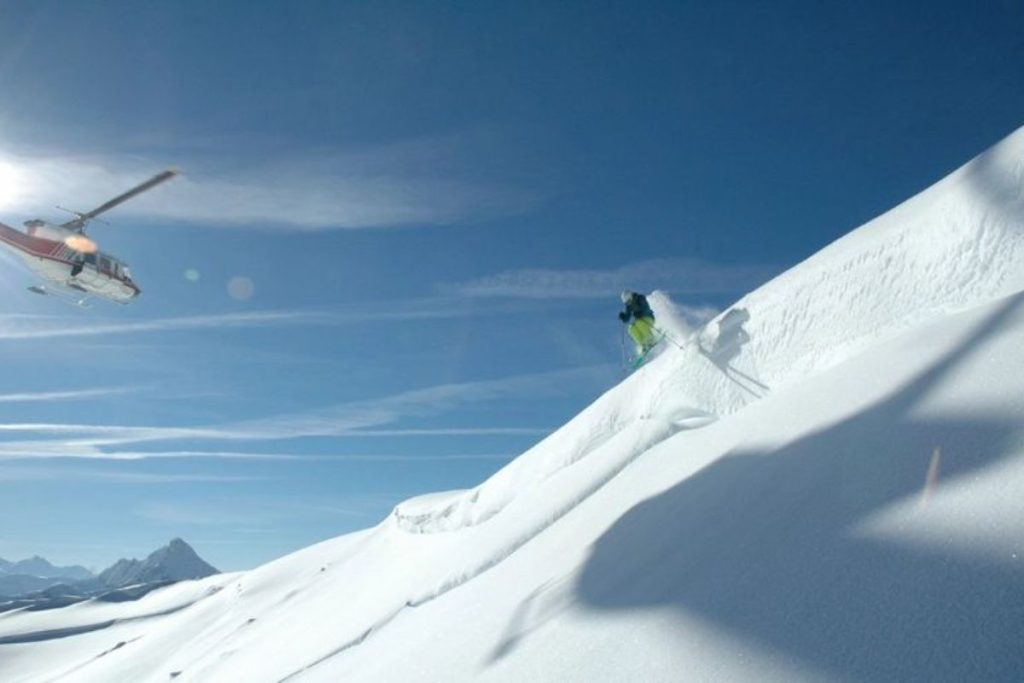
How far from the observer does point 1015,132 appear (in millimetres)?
7223

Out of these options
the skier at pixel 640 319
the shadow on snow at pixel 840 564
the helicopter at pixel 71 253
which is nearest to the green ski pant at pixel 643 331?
the skier at pixel 640 319

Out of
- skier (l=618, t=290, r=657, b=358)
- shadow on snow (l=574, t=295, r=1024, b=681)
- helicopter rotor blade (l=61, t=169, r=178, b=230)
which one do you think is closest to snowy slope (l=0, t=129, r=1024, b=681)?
shadow on snow (l=574, t=295, r=1024, b=681)

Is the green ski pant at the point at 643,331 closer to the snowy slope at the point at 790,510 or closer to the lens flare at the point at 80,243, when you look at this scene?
the snowy slope at the point at 790,510

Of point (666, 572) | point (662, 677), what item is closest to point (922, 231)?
point (666, 572)

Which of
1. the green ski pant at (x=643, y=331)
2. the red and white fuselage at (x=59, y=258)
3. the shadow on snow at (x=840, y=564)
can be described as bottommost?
the shadow on snow at (x=840, y=564)

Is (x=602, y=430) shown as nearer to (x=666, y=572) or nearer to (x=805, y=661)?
(x=666, y=572)

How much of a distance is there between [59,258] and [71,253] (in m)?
0.43

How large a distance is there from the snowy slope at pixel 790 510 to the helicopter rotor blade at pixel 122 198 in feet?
52.9

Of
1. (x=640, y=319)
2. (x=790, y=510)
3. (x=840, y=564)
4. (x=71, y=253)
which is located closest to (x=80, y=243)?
(x=71, y=253)

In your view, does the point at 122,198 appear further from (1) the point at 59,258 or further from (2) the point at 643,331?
(2) the point at 643,331

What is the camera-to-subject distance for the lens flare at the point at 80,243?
957 inches

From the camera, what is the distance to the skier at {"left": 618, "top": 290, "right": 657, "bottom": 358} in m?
13.3

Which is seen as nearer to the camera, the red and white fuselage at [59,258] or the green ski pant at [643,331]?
the green ski pant at [643,331]

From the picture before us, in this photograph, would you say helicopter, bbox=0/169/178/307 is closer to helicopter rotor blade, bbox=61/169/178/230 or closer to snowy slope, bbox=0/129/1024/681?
helicopter rotor blade, bbox=61/169/178/230
